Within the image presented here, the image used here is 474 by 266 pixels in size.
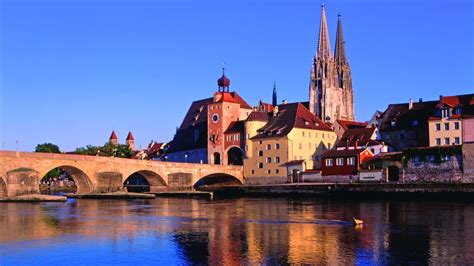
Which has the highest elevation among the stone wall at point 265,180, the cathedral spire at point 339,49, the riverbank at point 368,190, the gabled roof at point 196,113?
the cathedral spire at point 339,49

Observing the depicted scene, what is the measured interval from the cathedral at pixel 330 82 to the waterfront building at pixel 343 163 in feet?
186

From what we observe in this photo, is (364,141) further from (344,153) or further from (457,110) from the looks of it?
(457,110)

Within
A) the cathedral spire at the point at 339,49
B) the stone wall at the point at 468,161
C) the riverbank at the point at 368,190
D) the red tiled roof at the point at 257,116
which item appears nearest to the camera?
the riverbank at the point at 368,190

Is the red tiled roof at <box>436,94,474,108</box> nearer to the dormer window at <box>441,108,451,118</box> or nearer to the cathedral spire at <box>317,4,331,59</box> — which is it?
the dormer window at <box>441,108,451,118</box>

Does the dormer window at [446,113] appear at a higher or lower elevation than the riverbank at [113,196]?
higher

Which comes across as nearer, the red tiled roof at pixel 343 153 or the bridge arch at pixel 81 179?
the bridge arch at pixel 81 179

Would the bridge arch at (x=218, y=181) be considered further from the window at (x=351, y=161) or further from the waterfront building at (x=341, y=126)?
the window at (x=351, y=161)

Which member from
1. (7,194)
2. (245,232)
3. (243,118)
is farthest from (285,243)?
(243,118)

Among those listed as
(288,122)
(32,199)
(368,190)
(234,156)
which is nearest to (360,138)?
(288,122)

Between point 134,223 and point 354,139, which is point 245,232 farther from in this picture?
point 354,139

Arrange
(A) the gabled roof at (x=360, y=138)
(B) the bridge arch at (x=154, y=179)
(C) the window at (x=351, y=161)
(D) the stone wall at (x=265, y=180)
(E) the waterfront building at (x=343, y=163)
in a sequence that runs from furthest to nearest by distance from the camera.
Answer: (D) the stone wall at (x=265, y=180), (A) the gabled roof at (x=360, y=138), (B) the bridge arch at (x=154, y=179), (C) the window at (x=351, y=161), (E) the waterfront building at (x=343, y=163)

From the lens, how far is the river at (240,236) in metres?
29.9

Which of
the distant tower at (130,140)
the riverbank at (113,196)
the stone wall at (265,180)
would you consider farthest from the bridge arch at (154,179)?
the distant tower at (130,140)

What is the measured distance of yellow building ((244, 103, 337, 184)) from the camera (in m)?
93.6
